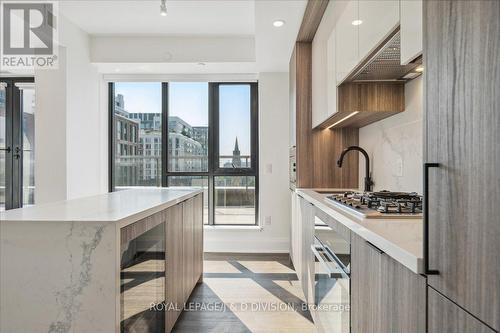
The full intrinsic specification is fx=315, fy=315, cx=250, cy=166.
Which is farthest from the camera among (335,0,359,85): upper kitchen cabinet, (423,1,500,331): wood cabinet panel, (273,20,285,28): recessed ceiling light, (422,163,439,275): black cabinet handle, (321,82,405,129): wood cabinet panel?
(273,20,285,28): recessed ceiling light

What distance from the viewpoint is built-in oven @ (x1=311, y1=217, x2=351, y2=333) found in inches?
52.8

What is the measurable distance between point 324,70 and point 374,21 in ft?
3.71

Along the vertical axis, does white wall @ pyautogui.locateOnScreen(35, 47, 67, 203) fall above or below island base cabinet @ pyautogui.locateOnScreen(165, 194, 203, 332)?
above

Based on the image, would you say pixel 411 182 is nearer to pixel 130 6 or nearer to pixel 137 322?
pixel 137 322

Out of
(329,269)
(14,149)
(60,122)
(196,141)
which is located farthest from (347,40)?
(14,149)

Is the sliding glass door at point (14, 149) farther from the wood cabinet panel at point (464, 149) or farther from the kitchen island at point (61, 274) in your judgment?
the wood cabinet panel at point (464, 149)

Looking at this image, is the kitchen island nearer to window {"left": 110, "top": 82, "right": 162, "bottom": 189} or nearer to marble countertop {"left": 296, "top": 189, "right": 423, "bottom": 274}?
marble countertop {"left": 296, "top": 189, "right": 423, "bottom": 274}

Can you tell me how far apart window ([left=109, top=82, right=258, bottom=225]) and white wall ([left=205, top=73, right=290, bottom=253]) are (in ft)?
0.91

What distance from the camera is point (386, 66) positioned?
5.70 ft

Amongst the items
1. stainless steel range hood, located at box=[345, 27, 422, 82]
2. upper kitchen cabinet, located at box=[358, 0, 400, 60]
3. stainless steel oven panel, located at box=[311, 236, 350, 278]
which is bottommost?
stainless steel oven panel, located at box=[311, 236, 350, 278]

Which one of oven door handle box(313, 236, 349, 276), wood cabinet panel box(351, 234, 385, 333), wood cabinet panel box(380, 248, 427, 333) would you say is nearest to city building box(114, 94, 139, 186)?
oven door handle box(313, 236, 349, 276)

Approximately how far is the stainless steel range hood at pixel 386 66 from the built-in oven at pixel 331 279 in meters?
0.86

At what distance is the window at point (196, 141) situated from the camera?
446 cm

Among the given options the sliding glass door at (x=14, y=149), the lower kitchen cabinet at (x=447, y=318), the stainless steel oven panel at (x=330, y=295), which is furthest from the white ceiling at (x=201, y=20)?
the lower kitchen cabinet at (x=447, y=318)
